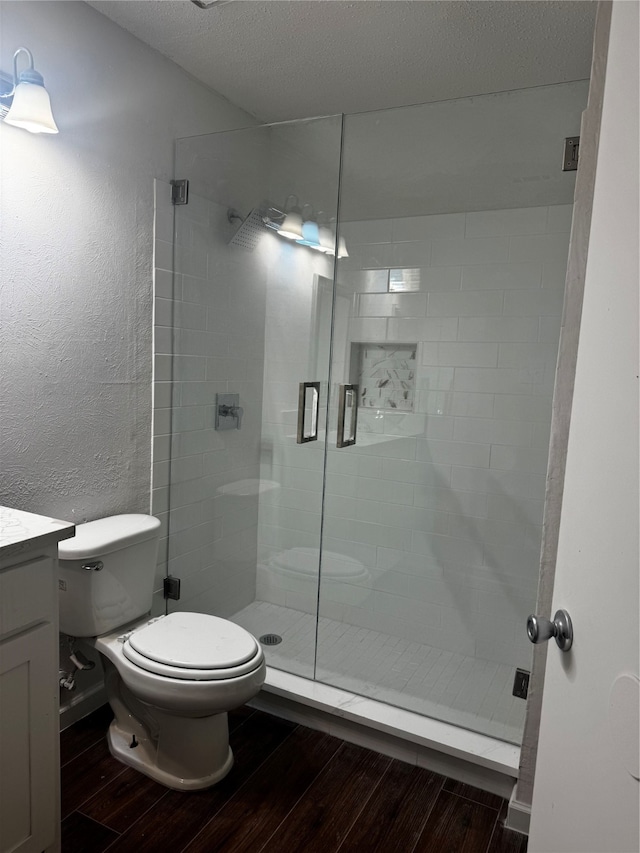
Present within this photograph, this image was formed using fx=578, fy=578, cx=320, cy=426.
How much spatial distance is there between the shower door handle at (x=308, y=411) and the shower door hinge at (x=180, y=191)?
35.0 inches

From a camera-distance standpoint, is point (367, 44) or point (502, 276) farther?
point (502, 276)

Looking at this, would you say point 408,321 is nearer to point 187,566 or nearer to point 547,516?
point 547,516

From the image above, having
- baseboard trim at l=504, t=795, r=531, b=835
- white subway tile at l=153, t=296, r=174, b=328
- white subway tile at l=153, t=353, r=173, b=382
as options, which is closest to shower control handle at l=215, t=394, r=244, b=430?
white subway tile at l=153, t=353, r=173, b=382

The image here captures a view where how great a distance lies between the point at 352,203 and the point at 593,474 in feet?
5.72

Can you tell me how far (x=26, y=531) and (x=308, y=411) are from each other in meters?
1.25

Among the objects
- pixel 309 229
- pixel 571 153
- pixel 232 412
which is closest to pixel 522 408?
pixel 571 153

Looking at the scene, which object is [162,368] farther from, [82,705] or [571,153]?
[571,153]

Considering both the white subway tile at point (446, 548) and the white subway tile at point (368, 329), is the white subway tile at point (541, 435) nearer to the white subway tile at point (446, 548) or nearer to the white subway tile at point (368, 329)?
the white subway tile at point (446, 548)

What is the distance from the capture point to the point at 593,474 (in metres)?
0.84

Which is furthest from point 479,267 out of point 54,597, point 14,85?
point 54,597

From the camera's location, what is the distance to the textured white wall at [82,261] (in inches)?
70.2

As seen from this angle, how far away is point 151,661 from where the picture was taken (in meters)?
1.74

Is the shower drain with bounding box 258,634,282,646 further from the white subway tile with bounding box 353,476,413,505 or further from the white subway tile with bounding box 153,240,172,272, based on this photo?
the white subway tile with bounding box 153,240,172,272

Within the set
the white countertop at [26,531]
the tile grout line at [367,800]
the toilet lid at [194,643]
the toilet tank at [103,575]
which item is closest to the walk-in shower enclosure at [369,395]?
the tile grout line at [367,800]
